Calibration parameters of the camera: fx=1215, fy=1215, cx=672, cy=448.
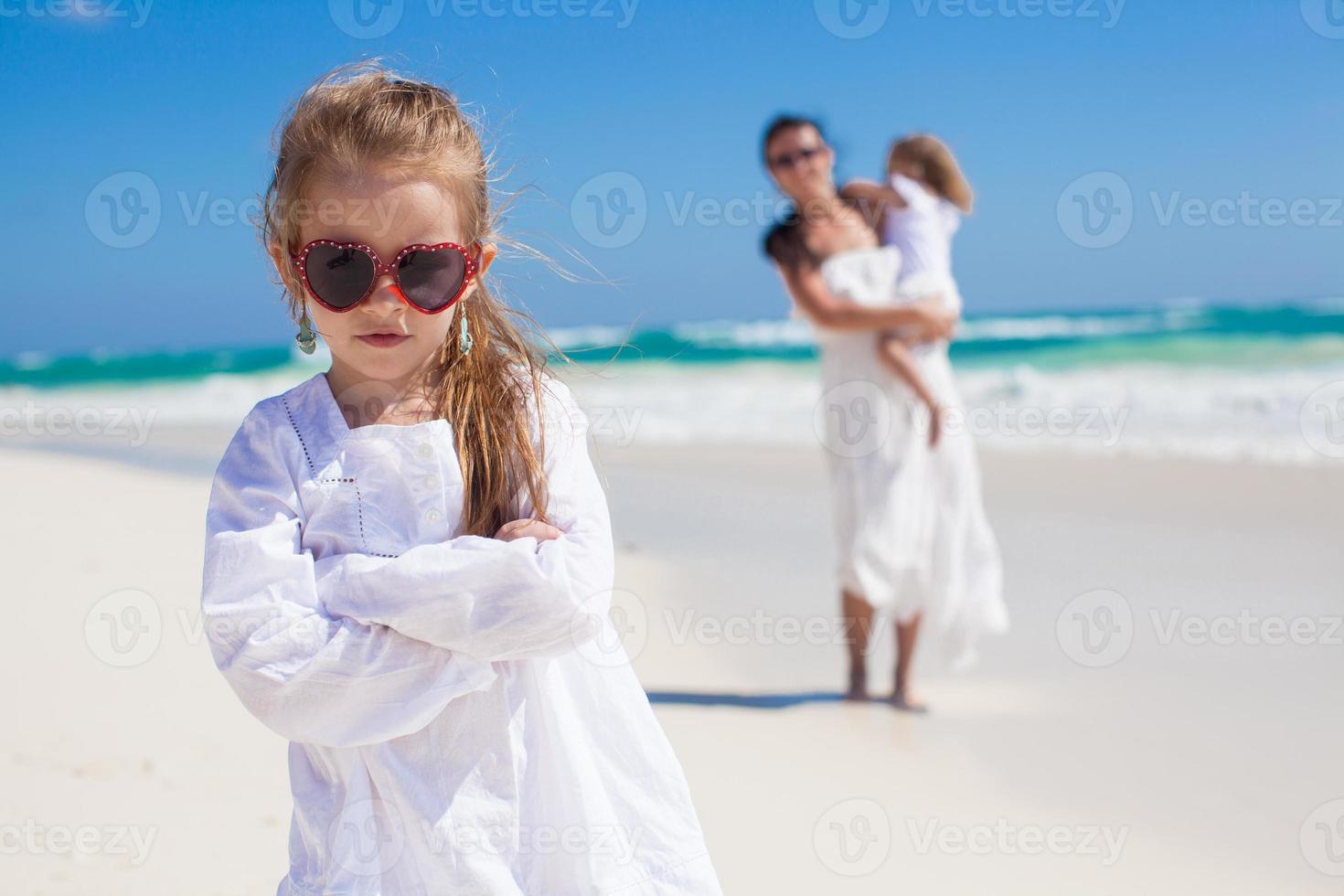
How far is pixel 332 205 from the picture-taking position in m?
1.89

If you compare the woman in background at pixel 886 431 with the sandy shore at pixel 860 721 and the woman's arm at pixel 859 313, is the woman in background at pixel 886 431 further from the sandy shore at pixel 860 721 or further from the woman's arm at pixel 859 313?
the sandy shore at pixel 860 721

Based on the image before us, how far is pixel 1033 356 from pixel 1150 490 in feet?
49.7

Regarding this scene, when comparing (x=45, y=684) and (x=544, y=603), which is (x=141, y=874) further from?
(x=544, y=603)

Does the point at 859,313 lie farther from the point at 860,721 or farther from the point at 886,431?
the point at 860,721

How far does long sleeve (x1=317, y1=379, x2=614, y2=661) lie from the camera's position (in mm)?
1761

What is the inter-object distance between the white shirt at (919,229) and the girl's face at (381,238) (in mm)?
3246

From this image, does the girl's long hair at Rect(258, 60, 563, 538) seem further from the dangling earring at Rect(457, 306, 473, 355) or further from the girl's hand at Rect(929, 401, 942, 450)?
the girl's hand at Rect(929, 401, 942, 450)

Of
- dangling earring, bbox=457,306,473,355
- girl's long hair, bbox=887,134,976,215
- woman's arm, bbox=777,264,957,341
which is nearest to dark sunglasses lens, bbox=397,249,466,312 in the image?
dangling earring, bbox=457,306,473,355

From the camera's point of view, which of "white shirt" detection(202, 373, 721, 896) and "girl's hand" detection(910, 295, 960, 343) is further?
"girl's hand" detection(910, 295, 960, 343)

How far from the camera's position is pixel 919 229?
4934mm

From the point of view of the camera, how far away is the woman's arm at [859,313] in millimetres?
4801

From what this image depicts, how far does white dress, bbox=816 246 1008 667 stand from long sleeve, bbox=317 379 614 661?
3160 mm

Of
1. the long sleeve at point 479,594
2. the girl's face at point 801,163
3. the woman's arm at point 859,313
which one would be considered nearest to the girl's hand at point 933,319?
the woman's arm at point 859,313

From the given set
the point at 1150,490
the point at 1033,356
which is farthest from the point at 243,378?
the point at 1150,490
